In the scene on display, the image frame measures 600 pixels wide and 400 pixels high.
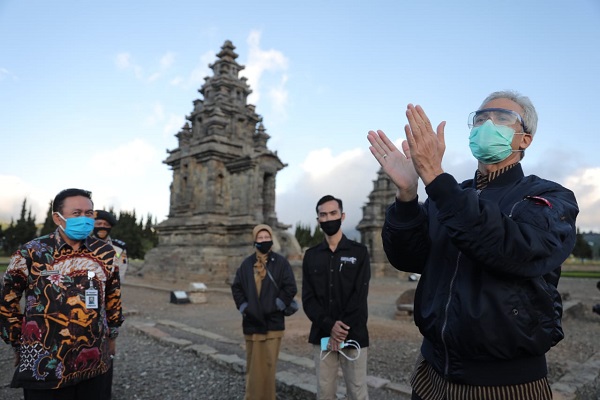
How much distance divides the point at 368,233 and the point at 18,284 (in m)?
30.3

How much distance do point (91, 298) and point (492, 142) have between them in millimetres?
2895

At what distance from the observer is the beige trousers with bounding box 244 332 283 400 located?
4305 millimetres

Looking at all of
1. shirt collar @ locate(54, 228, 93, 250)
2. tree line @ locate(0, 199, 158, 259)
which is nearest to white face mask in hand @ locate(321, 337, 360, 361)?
shirt collar @ locate(54, 228, 93, 250)

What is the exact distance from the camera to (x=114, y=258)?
3273 millimetres

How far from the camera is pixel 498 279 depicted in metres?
1.53

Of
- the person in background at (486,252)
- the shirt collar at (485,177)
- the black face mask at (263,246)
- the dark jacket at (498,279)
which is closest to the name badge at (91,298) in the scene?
the black face mask at (263,246)

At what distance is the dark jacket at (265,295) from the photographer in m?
4.51

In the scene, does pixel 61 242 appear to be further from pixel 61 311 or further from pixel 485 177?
pixel 485 177

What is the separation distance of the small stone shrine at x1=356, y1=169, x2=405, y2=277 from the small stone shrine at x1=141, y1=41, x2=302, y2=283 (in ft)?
36.2

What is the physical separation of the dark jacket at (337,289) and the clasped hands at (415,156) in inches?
85.3

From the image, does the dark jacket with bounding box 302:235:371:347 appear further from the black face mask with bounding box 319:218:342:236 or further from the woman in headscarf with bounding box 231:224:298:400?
the woman in headscarf with bounding box 231:224:298:400

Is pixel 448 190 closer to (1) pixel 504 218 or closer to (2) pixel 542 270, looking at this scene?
(1) pixel 504 218

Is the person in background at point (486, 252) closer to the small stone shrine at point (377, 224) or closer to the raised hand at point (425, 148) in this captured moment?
the raised hand at point (425, 148)

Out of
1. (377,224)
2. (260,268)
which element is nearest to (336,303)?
(260,268)
